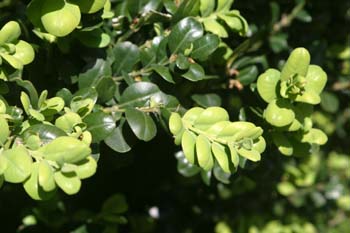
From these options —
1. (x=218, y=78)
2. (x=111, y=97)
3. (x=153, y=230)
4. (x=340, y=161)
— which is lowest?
(x=340, y=161)

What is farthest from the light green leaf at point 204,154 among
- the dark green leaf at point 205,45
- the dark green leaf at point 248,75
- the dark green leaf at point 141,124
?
the dark green leaf at point 248,75

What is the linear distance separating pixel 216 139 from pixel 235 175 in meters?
0.42

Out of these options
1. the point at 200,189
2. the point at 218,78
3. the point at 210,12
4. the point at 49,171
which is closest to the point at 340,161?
the point at 200,189

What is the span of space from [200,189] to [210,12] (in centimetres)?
86

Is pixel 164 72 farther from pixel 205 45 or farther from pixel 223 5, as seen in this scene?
pixel 223 5

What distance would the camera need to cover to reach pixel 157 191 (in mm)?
2117

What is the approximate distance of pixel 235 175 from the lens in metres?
1.55

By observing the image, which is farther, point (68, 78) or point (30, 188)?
point (68, 78)

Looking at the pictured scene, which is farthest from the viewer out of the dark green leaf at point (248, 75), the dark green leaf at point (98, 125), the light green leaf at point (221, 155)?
the dark green leaf at point (248, 75)

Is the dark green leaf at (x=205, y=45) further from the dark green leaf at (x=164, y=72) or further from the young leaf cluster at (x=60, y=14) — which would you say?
the young leaf cluster at (x=60, y=14)

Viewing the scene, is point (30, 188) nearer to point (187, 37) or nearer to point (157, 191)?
point (187, 37)

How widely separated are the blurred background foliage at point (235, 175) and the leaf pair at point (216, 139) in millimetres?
208

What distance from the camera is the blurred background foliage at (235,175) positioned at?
150 cm

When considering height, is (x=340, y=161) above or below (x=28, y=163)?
below
